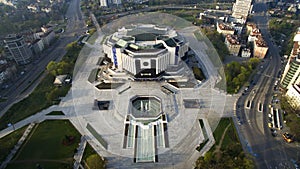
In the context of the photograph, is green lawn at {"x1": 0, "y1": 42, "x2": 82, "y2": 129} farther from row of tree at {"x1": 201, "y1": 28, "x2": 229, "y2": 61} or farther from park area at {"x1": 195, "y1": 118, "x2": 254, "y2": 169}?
row of tree at {"x1": 201, "y1": 28, "x2": 229, "y2": 61}

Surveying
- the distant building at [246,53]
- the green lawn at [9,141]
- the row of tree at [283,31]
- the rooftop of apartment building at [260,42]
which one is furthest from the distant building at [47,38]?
the row of tree at [283,31]

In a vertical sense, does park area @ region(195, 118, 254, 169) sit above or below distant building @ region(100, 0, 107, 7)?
below

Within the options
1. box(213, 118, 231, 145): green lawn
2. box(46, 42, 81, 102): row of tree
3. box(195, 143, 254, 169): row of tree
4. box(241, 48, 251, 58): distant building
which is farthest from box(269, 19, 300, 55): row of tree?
box(46, 42, 81, 102): row of tree

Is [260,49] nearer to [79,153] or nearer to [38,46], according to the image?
[79,153]

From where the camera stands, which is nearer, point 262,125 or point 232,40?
point 262,125

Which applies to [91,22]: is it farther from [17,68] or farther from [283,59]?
[283,59]

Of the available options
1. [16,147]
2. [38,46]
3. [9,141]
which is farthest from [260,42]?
[38,46]
